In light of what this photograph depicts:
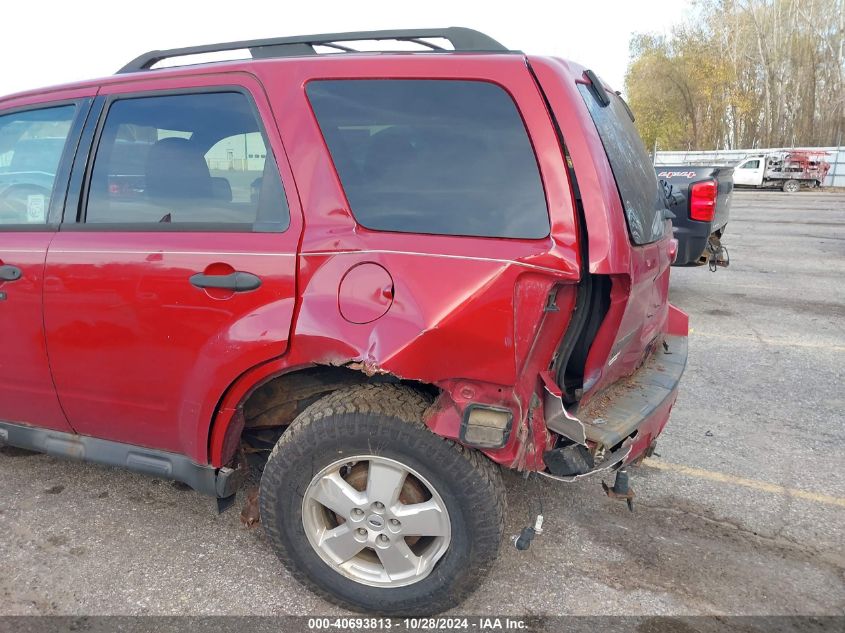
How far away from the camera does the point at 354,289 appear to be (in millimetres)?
2184

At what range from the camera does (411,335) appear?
2.09 meters

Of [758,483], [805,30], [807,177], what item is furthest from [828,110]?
[758,483]

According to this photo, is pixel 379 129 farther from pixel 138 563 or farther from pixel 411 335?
pixel 138 563

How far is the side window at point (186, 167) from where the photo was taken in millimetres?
2430

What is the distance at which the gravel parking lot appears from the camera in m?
2.51

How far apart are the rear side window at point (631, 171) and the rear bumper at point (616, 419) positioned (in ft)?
2.15

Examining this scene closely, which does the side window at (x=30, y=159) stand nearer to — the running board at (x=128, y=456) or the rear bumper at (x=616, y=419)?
the running board at (x=128, y=456)

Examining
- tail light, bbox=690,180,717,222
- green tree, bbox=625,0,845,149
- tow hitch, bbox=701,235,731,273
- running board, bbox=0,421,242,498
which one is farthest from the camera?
green tree, bbox=625,0,845,149

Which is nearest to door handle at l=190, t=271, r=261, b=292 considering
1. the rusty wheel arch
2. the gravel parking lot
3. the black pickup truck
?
the rusty wheel arch

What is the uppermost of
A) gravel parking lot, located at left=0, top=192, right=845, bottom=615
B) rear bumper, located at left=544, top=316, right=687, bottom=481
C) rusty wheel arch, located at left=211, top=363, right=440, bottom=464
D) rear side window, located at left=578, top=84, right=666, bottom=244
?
rear side window, located at left=578, top=84, right=666, bottom=244

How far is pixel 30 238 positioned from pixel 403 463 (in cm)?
194

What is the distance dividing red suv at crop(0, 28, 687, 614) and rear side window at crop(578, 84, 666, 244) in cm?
2

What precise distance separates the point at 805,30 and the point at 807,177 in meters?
18.7

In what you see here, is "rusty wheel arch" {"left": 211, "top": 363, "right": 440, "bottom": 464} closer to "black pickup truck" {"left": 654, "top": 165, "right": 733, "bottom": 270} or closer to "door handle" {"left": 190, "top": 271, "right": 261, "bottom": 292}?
"door handle" {"left": 190, "top": 271, "right": 261, "bottom": 292}
